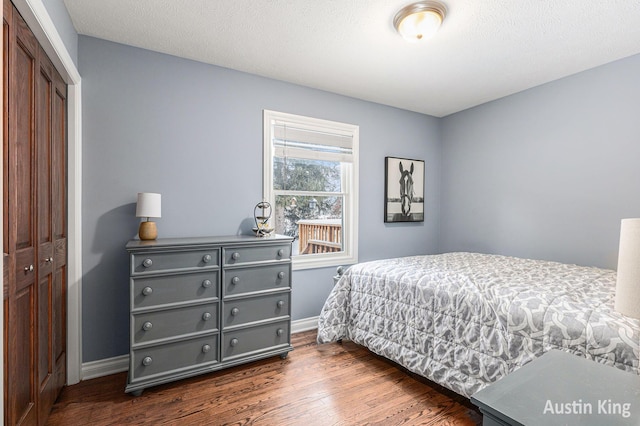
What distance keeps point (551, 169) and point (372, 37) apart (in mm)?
2218

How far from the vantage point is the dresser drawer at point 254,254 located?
2.44 metres

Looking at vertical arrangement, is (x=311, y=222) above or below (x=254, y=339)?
above

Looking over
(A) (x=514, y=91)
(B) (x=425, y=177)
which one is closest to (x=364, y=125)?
(B) (x=425, y=177)

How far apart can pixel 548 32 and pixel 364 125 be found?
181 cm

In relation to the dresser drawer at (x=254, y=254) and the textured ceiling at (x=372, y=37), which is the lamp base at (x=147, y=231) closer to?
the dresser drawer at (x=254, y=254)

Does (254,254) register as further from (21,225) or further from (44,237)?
(21,225)

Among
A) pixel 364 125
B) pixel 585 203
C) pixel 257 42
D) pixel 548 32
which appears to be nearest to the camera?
pixel 548 32

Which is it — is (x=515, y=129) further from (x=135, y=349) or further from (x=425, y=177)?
(x=135, y=349)

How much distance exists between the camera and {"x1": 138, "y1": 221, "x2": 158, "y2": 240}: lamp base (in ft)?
7.88

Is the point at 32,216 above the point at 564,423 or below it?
above

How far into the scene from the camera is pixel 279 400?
2090 millimetres

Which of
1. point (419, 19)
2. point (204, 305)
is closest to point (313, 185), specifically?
point (204, 305)

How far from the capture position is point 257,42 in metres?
2.48


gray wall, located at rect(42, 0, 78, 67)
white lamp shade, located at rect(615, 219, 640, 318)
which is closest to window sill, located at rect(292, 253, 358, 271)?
gray wall, located at rect(42, 0, 78, 67)
